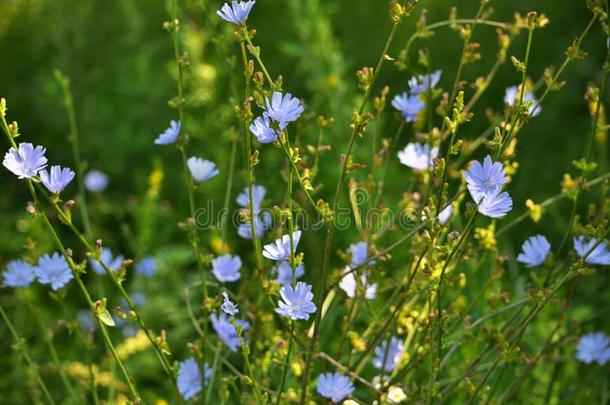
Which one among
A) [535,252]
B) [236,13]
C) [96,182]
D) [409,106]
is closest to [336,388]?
[535,252]

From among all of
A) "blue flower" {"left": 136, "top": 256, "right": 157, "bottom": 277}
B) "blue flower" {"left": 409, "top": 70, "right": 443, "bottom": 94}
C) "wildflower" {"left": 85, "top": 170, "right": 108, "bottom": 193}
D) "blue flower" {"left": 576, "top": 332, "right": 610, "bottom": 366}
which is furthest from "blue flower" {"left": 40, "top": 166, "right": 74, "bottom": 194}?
"wildflower" {"left": 85, "top": 170, "right": 108, "bottom": 193}

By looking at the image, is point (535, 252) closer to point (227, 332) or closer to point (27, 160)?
point (227, 332)

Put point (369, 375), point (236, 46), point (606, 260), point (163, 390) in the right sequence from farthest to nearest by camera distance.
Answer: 1. point (236, 46)
2. point (163, 390)
3. point (369, 375)
4. point (606, 260)

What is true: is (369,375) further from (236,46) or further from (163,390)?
(236,46)

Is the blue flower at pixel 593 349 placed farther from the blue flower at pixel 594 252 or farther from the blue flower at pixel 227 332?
the blue flower at pixel 227 332

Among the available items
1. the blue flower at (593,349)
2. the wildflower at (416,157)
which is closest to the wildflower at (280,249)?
the wildflower at (416,157)

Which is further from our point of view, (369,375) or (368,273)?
(369,375)

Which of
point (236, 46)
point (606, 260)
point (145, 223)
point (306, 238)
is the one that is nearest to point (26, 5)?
point (236, 46)
